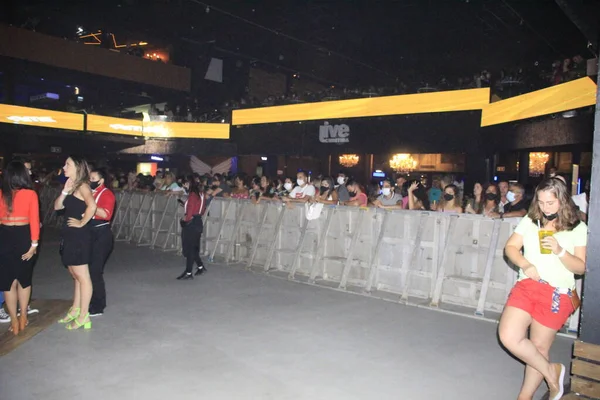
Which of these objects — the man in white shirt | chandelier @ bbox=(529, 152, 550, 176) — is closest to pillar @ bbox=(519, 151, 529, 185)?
chandelier @ bbox=(529, 152, 550, 176)

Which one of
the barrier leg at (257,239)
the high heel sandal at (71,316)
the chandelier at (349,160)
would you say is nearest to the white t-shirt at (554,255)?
the high heel sandal at (71,316)

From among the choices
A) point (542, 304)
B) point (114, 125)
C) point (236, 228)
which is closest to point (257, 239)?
point (236, 228)

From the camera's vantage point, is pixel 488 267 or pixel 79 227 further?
pixel 488 267

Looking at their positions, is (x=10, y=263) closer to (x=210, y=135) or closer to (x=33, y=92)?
(x=210, y=135)

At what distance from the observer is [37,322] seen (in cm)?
570

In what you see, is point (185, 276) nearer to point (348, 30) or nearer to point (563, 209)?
point (563, 209)

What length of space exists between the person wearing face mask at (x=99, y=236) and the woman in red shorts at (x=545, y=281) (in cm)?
487

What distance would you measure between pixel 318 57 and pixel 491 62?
956cm

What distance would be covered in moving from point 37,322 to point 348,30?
19.1m

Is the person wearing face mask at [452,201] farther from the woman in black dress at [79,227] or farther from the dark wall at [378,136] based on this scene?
the dark wall at [378,136]

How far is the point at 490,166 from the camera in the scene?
44.1 feet

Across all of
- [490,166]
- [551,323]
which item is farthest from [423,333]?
[490,166]

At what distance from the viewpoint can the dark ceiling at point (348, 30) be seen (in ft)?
56.4

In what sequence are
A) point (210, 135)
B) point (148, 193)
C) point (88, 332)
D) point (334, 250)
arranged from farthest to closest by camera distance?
point (210, 135) → point (148, 193) → point (334, 250) → point (88, 332)
